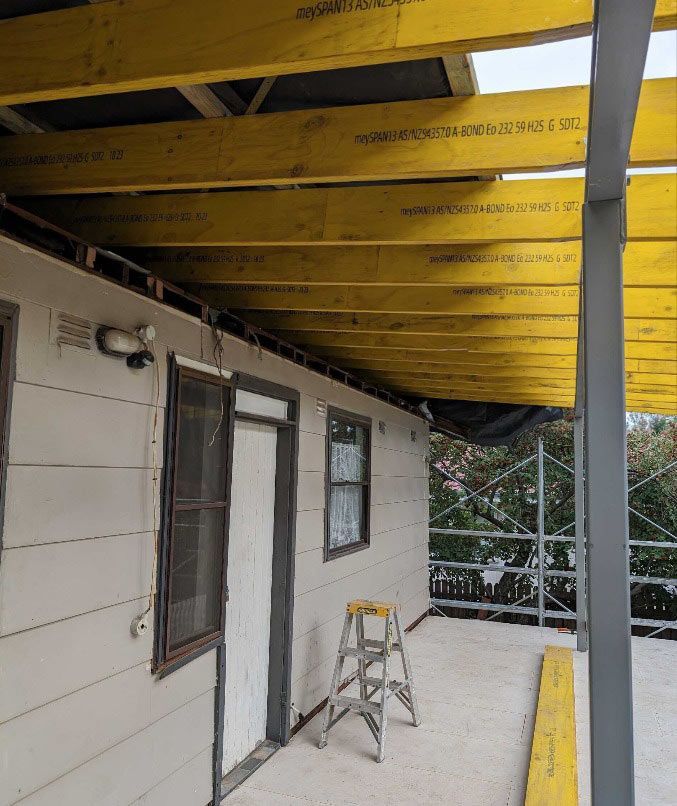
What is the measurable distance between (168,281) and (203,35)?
5.46 ft

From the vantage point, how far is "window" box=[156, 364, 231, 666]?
2900mm

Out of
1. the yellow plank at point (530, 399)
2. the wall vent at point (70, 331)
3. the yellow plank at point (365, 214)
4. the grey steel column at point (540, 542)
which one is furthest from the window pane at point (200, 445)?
the grey steel column at point (540, 542)

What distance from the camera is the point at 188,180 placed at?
2.05m

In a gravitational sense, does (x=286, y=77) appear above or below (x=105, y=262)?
above

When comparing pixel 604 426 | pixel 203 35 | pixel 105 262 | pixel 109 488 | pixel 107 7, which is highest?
pixel 107 7

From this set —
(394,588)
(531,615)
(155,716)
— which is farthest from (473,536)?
(155,716)

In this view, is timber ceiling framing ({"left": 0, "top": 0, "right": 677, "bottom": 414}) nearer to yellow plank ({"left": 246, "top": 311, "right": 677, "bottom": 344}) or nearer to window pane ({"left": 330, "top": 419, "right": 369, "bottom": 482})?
yellow plank ({"left": 246, "top": 311, "right": 677, "bottom": 344})

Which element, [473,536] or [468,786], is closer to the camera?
[468,786]

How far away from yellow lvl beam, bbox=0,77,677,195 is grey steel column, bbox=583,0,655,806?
7.0 inches

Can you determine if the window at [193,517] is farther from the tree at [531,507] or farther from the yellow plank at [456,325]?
the tree at [531,507]

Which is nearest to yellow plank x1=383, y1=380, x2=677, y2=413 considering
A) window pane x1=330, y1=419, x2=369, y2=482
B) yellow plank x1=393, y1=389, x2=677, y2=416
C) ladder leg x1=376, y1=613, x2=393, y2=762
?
yellow plank x1=393, y1=389, x2=677, y2=416

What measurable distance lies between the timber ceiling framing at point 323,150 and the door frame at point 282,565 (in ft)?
3.58

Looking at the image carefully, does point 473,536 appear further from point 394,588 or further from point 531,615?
Answer: point 394,588

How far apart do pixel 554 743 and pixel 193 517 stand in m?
2.76
